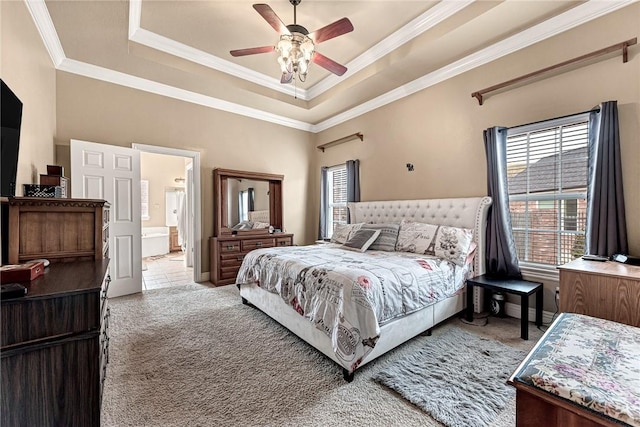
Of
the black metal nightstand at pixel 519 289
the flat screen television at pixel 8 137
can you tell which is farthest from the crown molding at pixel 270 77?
the black metal nightstand at pixel 519 289

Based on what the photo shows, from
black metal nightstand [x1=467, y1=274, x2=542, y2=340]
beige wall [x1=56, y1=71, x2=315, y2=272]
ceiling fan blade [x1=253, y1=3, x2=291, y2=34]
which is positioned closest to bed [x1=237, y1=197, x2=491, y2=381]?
black metal nightstand [x1=467, y1=274, x2=542, y2=340]

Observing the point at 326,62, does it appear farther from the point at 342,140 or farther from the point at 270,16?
the point at 342,140

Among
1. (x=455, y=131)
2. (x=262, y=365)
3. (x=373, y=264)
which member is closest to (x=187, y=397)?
(x=262, y=365)

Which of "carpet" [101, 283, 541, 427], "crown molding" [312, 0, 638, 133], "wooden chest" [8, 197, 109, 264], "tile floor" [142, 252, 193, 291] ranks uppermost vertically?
"crown molding" [312, 0, 638, 133]

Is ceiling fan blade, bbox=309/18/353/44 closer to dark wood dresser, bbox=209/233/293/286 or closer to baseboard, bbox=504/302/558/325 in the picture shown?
dark wood dresser, bbox=209/233/293/286

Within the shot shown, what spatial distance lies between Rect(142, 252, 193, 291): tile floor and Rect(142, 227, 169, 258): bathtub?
0.79 feet

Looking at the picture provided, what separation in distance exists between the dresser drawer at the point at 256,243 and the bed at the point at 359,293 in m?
1.36

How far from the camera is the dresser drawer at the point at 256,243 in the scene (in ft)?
15.3

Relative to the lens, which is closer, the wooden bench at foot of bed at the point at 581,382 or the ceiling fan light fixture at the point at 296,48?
the wooden bench at foot of bed at the point at 581,382

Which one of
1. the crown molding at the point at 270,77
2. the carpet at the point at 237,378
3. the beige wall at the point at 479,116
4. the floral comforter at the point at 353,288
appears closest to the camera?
the carpet at the point at 237,378

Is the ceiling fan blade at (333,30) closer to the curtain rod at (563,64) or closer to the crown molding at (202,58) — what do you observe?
the curtain rod at (563,64)

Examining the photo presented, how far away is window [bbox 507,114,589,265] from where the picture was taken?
261 cm

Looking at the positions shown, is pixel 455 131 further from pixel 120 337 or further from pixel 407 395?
pixel 120 337

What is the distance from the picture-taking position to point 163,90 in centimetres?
413
